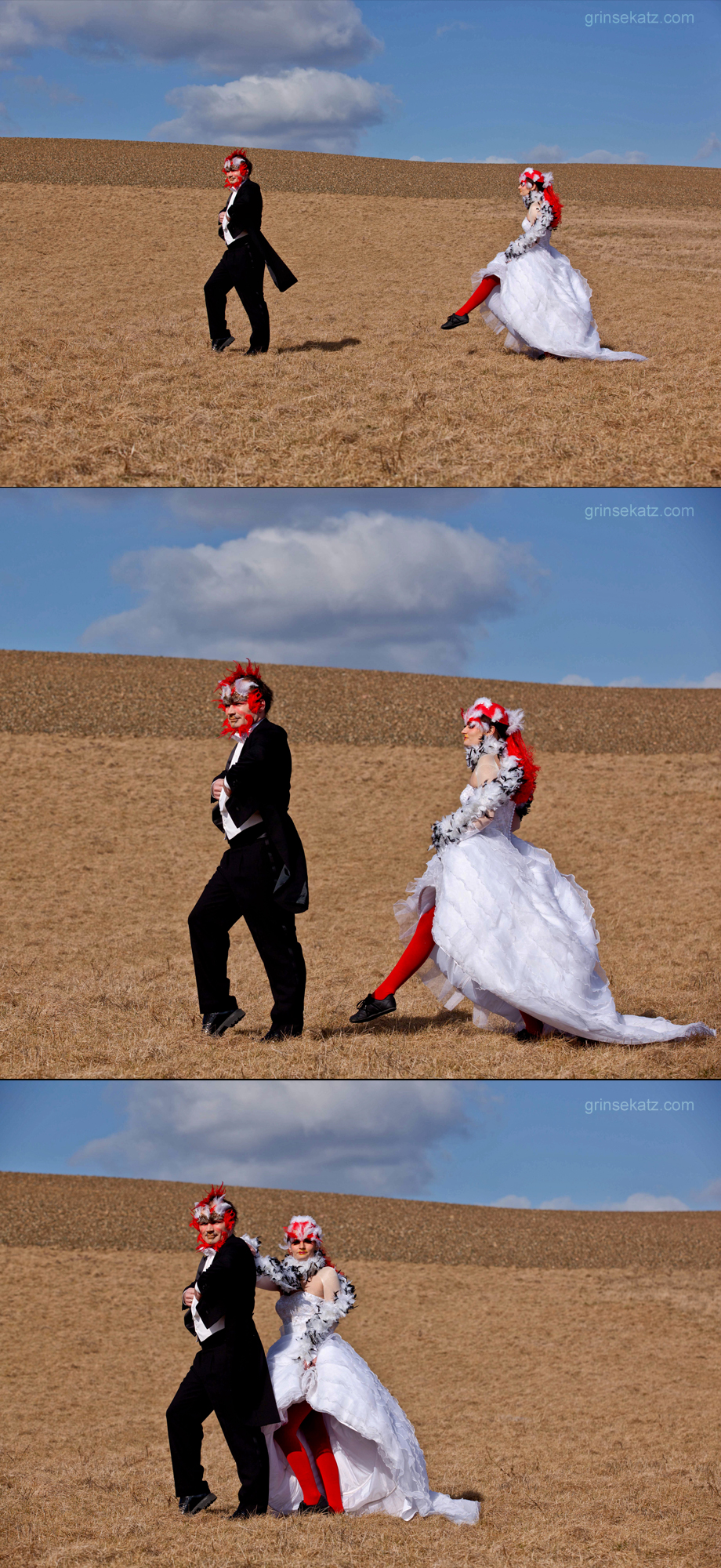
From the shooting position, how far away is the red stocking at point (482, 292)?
14172 mm

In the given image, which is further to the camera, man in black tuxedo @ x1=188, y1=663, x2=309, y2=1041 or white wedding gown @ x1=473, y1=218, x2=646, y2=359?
white wedding gown @ x1=473, y1=218, x2=646, y2=359

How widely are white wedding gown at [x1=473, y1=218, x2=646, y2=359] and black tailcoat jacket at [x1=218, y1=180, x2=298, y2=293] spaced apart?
2.19m

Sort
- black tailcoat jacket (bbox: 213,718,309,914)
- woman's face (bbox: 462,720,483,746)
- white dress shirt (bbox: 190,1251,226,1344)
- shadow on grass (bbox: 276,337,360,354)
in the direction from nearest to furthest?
white dress shirt (bbox: 190,1251,226,1344) < black tailcoat jacket (bbox: 213,718,309,914) < woman's face (bbox: 462,720,483,746) < shadow on grass (bbox: 276,337,360,354)

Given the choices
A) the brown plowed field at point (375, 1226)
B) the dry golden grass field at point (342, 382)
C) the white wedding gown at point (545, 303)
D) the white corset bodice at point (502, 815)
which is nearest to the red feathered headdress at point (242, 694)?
the white corset bodice at point (502, 815)

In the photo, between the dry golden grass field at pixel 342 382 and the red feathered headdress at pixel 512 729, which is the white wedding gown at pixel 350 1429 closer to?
the red feathered headdress at pixel 512 729

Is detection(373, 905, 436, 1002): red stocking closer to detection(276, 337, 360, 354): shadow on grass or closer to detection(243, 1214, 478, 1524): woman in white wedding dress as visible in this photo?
detection(243, 1214, 478, 1524): woman in white wedding dress

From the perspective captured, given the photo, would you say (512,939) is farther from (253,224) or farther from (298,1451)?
(253,224)

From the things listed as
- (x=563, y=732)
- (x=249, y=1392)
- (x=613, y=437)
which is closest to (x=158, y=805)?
(x=563, y=732)

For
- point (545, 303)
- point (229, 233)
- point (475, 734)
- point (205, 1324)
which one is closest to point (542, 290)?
point (545, 303)

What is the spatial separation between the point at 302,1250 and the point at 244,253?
10.2 metres

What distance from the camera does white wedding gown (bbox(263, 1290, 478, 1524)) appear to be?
7.25m

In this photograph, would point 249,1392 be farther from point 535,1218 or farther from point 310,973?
point 535,1218

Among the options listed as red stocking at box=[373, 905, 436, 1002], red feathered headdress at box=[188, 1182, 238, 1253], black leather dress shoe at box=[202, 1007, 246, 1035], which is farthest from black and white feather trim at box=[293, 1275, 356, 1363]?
black leather dress shoe at box=[202, 1007, 246, 1035]

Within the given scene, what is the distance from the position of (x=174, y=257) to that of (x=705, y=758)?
16593 mm
